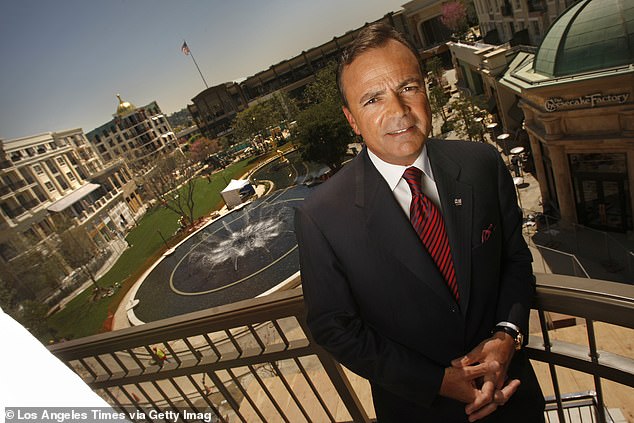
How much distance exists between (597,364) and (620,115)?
10.4 meters

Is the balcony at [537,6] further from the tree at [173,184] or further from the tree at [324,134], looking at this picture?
the tree at [173,184]

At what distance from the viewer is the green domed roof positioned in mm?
8922

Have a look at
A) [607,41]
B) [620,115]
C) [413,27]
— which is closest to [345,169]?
[620,115]

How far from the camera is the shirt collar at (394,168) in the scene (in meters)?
1.57

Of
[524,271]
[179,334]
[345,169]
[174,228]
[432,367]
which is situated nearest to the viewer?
[432,367]

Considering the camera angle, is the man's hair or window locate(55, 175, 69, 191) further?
window locate(55, 175, 69, 191)

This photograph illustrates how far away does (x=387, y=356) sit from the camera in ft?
4.83

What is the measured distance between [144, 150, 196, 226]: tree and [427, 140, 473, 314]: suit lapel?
2917 cm

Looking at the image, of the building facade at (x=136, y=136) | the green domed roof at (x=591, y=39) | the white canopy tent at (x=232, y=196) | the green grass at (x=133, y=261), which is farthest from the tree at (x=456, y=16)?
the green domed roof at (x=591, y=39)

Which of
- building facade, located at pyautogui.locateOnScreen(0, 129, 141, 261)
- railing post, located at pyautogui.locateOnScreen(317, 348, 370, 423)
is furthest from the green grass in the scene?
railing post, located at pyautogui.locateOnScreen(317, 348, 370, 423)

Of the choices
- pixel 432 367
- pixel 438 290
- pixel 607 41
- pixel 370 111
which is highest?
pixel 370 111

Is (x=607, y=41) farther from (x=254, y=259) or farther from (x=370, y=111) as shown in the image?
(x=254, y=259)

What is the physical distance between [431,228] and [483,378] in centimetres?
68

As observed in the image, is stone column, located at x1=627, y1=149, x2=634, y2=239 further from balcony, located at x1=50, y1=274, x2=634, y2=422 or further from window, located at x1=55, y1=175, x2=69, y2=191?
window, located at x1=55, y1=175, x2=69, y2=191
